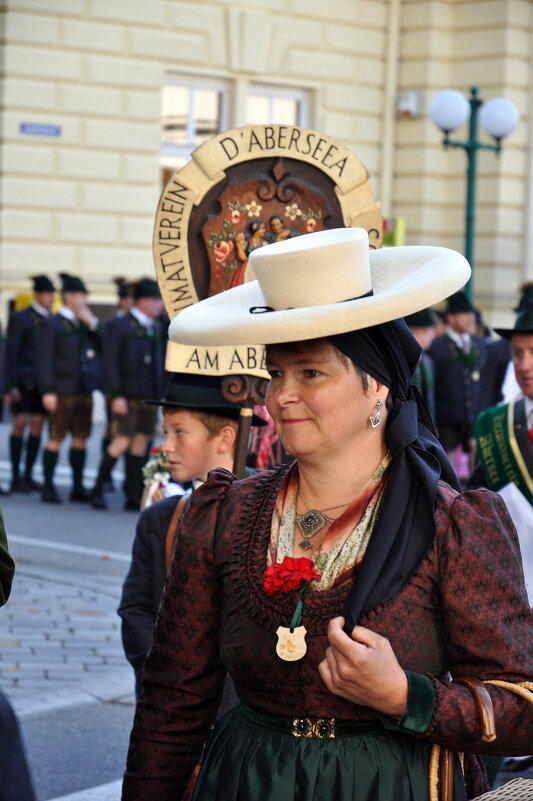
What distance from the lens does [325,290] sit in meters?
2.57

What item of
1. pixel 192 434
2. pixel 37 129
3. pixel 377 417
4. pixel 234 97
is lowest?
pixel 192 434

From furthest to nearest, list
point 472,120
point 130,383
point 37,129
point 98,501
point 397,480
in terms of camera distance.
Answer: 1. point 37,129
2. point 472,120
3. point 130,383
4. point 98,501
5. point 397,480

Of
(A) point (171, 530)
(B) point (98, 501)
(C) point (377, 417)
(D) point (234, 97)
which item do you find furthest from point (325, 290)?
(D) point (234, 97)

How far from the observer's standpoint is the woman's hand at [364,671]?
2438 millimetres

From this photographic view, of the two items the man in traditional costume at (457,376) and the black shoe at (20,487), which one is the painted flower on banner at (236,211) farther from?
the black shoe at (20,487)

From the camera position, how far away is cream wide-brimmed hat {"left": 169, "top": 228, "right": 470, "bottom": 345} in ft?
8.22

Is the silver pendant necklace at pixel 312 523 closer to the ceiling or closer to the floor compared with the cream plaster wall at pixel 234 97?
closer to the floor

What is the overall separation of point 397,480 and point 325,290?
380 mm

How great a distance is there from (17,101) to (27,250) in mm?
1809

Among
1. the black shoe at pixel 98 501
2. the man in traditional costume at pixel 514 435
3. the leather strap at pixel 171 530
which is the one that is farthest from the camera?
the black shoe at pixel 98 501

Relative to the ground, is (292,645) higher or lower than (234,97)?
lower

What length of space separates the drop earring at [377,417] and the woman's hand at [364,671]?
392 mm

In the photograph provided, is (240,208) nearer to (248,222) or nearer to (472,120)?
(248,222)

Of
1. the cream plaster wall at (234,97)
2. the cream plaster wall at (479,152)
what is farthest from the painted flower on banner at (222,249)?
the cream plaster wall at (479,152)
